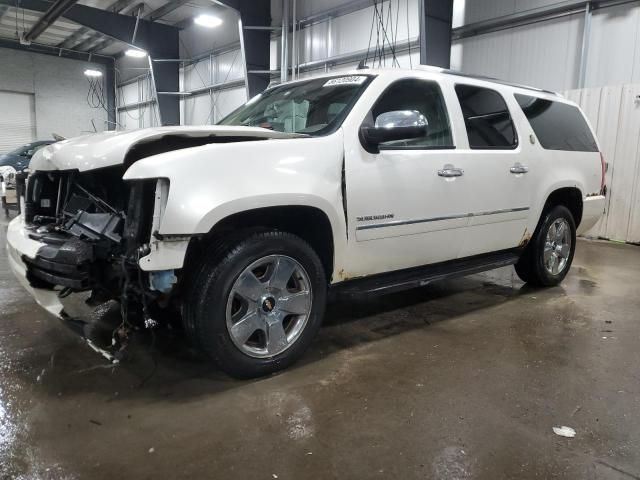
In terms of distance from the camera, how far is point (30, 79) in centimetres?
2002

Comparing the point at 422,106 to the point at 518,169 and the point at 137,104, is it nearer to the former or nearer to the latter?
the point at 518,169

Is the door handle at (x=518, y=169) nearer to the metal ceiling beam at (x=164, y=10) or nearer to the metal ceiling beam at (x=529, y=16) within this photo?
the metal ceiling beam at (x=529, y=16)

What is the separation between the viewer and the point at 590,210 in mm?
4512

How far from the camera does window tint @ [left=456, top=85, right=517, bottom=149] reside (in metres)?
3.38

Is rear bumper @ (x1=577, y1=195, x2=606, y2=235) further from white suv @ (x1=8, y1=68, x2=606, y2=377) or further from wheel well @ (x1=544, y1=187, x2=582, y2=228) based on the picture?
white suv @ (x1=8, y1=68, x2=606, y2=377)

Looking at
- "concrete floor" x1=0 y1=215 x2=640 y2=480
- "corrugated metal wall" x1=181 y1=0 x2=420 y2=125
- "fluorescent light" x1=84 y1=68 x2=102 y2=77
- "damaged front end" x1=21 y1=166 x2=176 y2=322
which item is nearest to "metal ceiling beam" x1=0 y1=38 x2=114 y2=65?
"fluorescent light" x1=84 y1=68 x2=102 y2=77

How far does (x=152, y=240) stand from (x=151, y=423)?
0.80m

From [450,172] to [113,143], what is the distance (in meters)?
2.00

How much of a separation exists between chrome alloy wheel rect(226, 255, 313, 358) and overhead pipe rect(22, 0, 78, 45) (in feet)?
41.3

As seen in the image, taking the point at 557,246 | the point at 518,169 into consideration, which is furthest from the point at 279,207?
the point at 557,246

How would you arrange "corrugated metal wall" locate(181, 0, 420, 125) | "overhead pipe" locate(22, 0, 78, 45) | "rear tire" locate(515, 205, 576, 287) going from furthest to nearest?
"overhead pipe" locate(22, 0, 78, 45) < "corrugated metal wall" locate(181, 0, 420, 125) < "rear tire" locate(515, 205, 576, 287)

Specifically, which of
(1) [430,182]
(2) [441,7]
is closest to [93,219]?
(1) [430,182]

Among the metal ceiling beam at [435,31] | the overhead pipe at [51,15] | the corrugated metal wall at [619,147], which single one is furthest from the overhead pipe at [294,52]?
the corrugated metal wall at [619,147]

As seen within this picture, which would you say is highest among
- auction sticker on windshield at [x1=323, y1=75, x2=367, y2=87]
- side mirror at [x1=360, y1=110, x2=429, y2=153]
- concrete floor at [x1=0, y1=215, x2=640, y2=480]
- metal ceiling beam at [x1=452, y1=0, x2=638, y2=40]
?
metal ceiling beam at [x1=452, y1=0, x2=638, y2=40]
